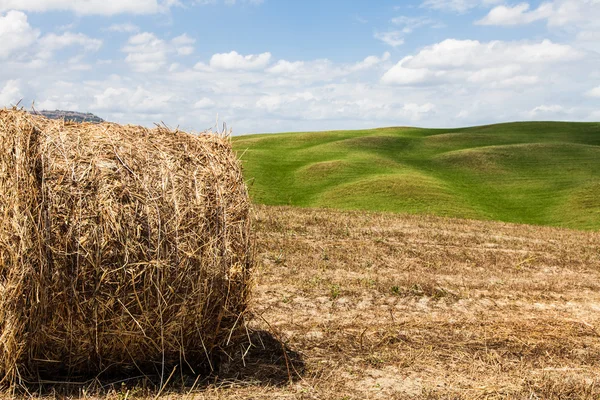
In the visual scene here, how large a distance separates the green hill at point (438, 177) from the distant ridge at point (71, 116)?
1928cm

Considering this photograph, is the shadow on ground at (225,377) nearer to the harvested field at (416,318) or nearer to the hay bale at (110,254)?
the harvested field at (416,318)

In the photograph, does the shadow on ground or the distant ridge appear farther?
the distant ridge

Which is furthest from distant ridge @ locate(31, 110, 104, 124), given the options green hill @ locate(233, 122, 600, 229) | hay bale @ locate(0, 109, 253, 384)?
green hill @ locate(233, 122, 600, 229)

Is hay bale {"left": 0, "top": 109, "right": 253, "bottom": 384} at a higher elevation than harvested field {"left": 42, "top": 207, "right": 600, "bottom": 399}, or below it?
higher

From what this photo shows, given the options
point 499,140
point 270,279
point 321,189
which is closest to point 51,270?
point 270,279

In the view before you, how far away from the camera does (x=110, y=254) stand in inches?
275

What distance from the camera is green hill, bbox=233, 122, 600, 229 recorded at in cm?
3812

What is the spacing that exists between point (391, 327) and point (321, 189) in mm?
33585

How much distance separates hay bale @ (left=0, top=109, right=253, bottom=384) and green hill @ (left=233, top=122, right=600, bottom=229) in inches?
819

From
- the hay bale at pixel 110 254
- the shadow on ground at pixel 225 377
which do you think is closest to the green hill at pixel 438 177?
the shadow on ground at pixel 225 377

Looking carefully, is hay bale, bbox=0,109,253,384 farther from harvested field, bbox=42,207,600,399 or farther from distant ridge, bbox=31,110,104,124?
harvested field, bbox=42,207,600,399

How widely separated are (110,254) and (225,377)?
247 cm

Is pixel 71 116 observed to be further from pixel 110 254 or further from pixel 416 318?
pixel 416 318

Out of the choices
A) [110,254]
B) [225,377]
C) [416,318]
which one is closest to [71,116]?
[110,254]
